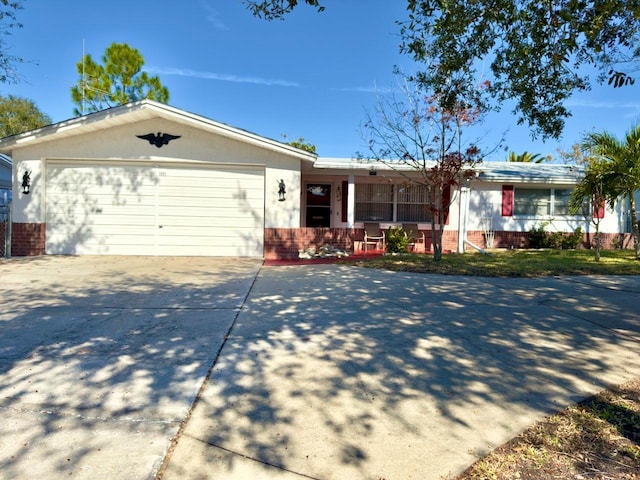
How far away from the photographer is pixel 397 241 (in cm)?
1370

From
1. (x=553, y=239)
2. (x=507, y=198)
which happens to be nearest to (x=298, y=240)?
(x=507, y=198)

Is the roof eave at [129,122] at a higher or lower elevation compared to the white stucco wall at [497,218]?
higher

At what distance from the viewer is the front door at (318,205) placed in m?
16.5

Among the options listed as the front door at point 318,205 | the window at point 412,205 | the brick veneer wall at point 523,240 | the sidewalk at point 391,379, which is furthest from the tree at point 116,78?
the sidewalk at point 391,379

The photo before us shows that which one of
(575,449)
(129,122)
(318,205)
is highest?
(129,122)

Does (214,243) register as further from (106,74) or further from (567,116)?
(106,74)

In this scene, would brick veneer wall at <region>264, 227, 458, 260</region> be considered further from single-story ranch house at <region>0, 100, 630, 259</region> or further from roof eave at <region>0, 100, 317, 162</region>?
roof eave at <region>0, 100, 317, 162</region>

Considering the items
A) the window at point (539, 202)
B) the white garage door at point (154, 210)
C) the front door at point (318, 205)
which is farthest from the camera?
the front door at point (318, 205)

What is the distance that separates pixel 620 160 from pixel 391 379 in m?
10.6

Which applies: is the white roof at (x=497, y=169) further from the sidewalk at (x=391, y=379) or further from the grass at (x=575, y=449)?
the grass at (x=575, y=449)

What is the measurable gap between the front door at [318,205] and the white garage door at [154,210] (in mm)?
4446

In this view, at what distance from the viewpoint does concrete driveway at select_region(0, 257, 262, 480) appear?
245 cm

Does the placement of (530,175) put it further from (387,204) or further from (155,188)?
(155,188)

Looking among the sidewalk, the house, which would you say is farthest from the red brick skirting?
the house
